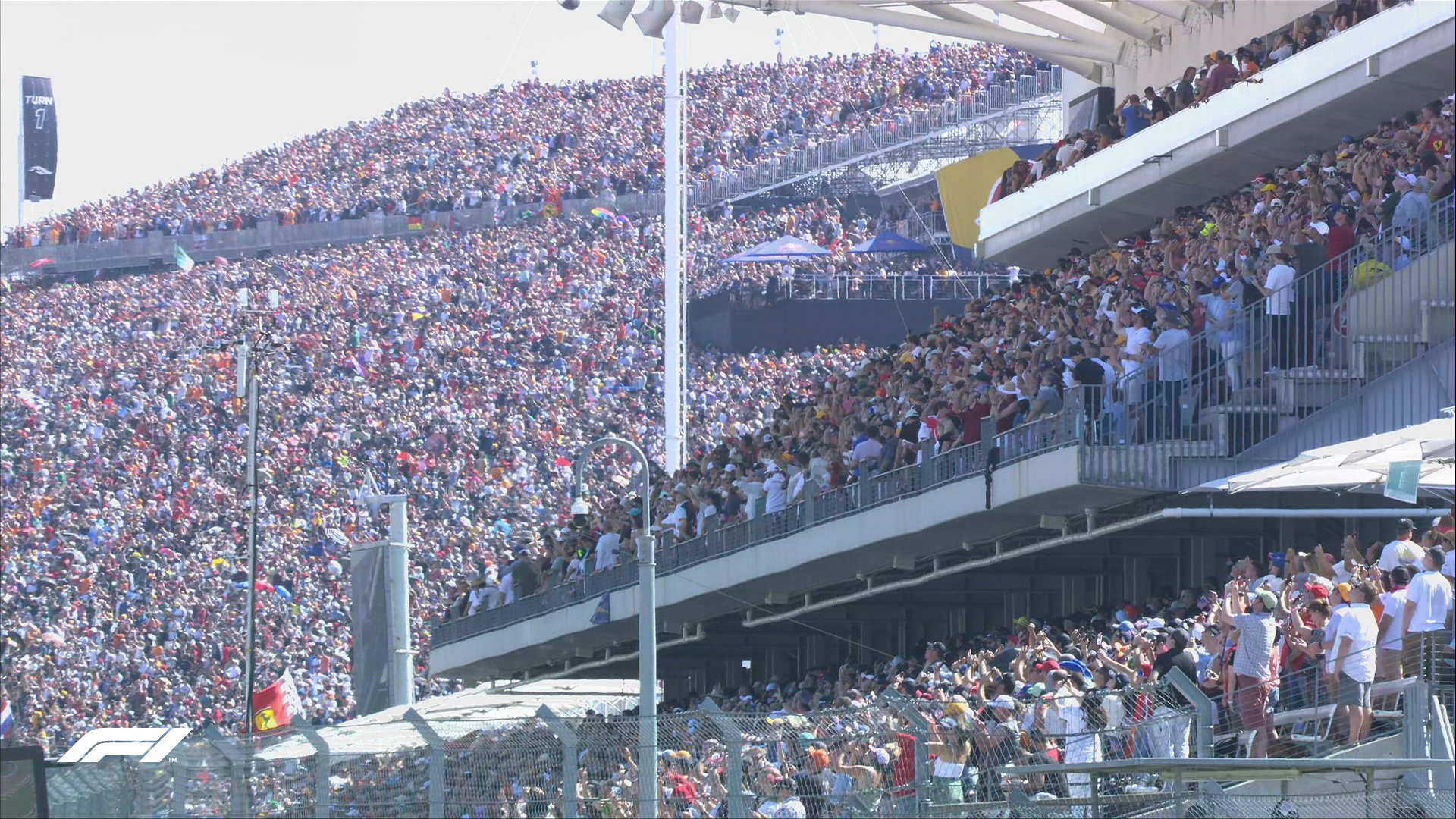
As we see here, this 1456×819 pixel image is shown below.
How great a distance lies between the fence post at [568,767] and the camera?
12.0 m

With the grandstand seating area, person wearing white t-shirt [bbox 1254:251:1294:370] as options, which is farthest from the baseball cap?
person wearing white t-shirt [bbox 1254:251:1294:370]

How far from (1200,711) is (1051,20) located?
66.2 feet

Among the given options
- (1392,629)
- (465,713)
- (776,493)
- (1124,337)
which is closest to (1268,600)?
(1392,629)

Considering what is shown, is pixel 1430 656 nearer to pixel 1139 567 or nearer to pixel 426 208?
pixel 1139 567

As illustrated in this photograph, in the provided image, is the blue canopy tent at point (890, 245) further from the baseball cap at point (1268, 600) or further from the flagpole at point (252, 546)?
the baseball cap at point (1268, 600)

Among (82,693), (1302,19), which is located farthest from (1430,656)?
(82,693)

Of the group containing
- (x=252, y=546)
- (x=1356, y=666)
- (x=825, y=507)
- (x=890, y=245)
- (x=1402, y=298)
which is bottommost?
(x=1356, y=666)

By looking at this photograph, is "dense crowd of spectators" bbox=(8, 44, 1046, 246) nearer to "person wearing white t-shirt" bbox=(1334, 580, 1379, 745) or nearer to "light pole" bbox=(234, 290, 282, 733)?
"light pole" bbox=(234, 290, 282, 733)

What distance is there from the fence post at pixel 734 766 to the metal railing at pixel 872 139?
43240 mm

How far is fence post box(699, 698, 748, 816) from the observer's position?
1136cm

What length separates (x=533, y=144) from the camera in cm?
6506

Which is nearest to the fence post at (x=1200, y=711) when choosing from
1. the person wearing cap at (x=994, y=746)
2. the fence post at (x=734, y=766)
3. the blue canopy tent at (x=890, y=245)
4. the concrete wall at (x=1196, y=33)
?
the person wearing cap at (x=994, y=746)

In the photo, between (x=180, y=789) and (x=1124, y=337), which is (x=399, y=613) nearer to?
(x=1124, y=337)

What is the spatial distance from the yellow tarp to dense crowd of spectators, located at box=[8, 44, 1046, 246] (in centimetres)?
2024
